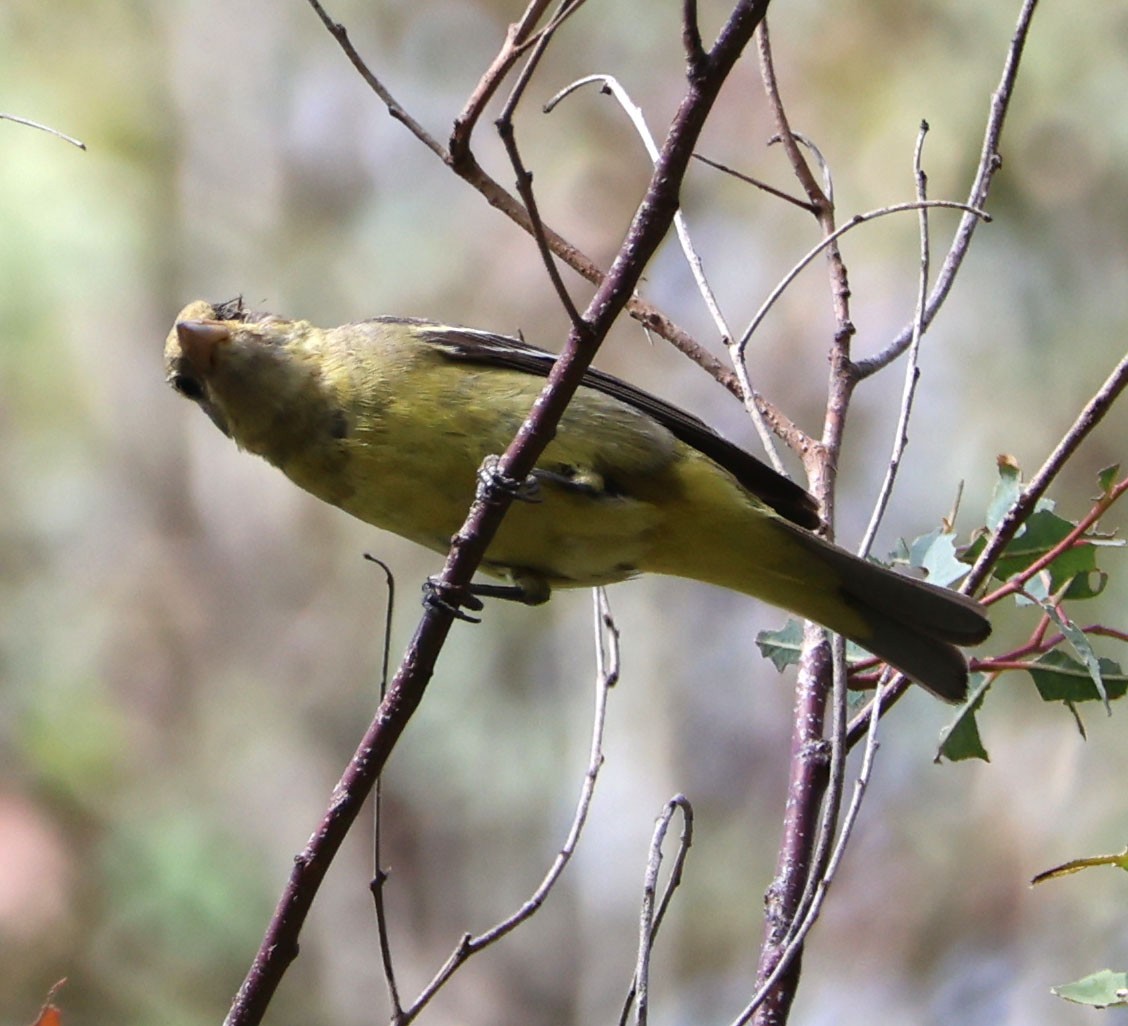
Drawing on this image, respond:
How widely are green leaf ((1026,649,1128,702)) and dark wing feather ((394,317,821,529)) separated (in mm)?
732

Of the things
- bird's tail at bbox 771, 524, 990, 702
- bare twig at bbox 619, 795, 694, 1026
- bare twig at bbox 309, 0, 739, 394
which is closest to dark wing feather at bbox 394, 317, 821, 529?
bird's tail at bbox 771, 524, 990, 702

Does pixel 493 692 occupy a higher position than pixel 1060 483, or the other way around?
pixel 1060 483

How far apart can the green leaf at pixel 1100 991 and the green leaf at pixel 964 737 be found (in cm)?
60

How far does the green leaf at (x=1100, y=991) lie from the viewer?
222 centimetres

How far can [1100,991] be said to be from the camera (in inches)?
89.3

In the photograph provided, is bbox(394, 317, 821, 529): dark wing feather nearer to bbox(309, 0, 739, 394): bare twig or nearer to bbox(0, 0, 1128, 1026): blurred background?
bbox(309, 0, 739, 394): bare twig

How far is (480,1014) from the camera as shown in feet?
23.5

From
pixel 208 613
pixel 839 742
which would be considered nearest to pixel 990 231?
pixel 208 613

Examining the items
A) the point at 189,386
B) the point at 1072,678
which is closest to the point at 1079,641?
the point at 1072,678

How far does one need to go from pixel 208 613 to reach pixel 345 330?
452 centimetres

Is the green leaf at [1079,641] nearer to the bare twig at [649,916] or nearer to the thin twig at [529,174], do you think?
the bare twig at [649,916]

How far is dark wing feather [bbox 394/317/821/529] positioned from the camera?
3480 millimetres

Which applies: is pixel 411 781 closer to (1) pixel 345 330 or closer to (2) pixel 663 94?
(2) pixel 663 94

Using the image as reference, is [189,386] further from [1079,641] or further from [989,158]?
[1079,641]
